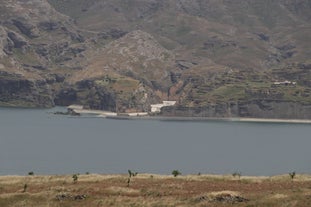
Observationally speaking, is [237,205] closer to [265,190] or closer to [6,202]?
[265,190]

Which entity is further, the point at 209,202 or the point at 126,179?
the point at 126,179

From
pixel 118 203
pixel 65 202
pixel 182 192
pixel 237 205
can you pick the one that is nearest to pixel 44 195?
pixel 65 202

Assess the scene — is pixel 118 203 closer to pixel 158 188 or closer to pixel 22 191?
pixel 158 188

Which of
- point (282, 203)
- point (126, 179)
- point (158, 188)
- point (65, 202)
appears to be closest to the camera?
point (282, 203)

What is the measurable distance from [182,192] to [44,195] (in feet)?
51.4

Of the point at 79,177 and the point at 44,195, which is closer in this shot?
the point at 44,195

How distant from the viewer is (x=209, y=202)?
77.8 meters

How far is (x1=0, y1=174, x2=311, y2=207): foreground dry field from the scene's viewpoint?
3088 inches

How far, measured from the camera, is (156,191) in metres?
85.0

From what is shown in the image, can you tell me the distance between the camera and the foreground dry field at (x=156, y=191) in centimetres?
7844

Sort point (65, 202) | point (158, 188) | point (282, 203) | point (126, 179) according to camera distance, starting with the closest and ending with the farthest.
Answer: point (282, 203) → point (65, 202) → point (158, 188) → point (126, 179)

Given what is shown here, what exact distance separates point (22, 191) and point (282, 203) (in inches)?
1223

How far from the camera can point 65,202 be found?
3194 inches

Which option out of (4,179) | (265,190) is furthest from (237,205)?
(4,179)
